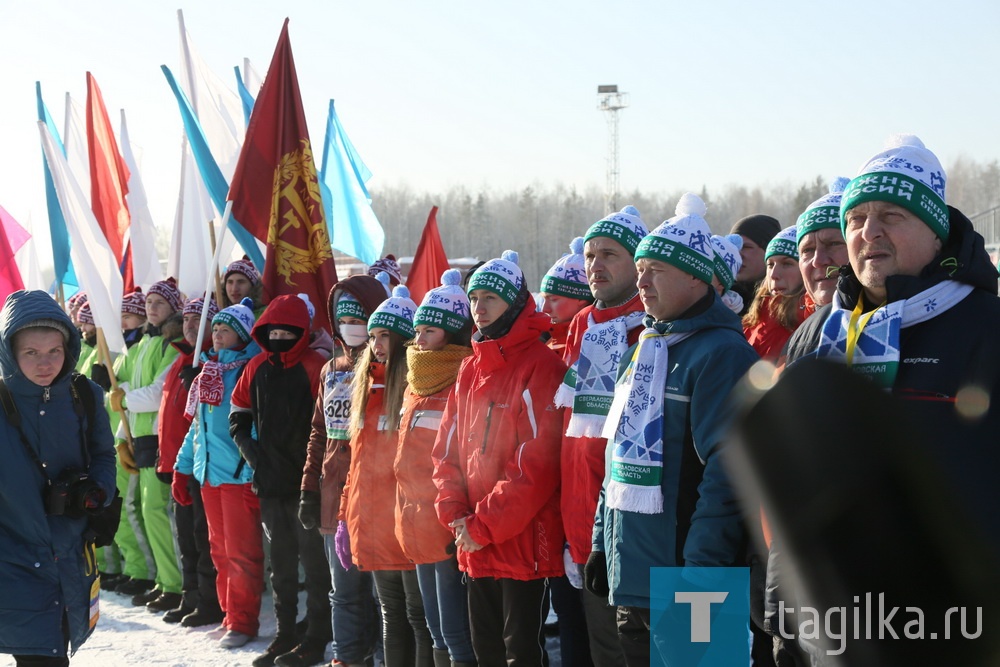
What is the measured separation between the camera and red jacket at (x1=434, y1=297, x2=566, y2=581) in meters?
4.37

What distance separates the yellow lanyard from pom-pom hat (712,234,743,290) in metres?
1.22

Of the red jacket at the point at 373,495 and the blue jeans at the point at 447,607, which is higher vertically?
the red jacket at the point at 373,495

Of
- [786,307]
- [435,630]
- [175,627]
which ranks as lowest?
[175,627]

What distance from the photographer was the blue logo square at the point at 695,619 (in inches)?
129

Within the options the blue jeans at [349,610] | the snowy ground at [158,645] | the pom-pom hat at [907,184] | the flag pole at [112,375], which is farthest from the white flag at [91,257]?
the pom-pom hat at [907,184]

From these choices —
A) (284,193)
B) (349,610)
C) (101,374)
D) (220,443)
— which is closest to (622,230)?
(349,610)

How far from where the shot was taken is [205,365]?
7.27 metres

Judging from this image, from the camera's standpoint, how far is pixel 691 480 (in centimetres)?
337

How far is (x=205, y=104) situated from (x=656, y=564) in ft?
26.8

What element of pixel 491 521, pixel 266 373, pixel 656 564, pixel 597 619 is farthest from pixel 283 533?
A: pixel 656 564

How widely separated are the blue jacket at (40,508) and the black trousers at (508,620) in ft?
6.37

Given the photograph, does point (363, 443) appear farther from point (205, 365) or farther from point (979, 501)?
point (979, 501)

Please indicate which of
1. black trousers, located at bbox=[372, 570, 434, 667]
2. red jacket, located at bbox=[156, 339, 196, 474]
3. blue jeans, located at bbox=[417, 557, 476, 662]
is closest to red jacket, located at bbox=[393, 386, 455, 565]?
blue jeans, located at bbox=[417, 557, 476, 662]

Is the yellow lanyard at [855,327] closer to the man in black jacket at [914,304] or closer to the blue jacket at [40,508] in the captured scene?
the man in black jacket at [914,304]
